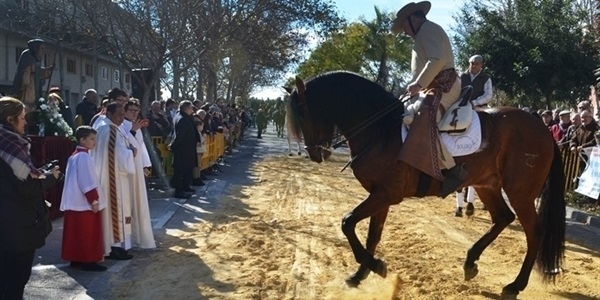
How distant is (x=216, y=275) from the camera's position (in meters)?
6.94

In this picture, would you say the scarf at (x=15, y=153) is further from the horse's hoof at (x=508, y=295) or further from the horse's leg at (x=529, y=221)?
the horse's leg at (x=529, y=221)

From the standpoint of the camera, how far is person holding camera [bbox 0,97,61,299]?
189 inches

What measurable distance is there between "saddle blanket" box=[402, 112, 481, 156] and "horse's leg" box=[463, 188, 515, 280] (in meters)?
0.92

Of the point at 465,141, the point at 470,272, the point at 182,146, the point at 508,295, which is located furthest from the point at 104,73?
the point at 508,295

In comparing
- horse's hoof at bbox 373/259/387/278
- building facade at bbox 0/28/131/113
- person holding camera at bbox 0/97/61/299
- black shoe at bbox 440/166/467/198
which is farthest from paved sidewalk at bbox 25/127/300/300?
building facade at bbox 0/28/131/113

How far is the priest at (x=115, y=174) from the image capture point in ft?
25.3

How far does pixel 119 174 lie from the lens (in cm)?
783

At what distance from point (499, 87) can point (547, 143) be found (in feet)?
51.7

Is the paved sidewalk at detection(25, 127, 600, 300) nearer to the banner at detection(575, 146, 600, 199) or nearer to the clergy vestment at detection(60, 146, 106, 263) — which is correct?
the clergy vestment at detection(60, 146, 106, 263)

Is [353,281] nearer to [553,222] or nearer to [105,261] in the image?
[553,222]

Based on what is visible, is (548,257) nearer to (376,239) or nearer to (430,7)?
(376,239)

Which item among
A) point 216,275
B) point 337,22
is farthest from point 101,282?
point 337,22

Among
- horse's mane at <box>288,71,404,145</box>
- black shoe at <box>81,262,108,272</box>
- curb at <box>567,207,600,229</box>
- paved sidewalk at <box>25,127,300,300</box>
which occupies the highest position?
horse's mane at <box>288,71,404,145</box>

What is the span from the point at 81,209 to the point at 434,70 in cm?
407
